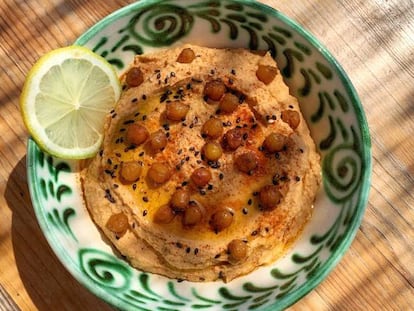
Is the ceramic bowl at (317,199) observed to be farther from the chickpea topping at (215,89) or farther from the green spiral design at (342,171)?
the chickpea topping at (215,89)

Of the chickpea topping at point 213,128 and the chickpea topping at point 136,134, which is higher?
the chickpea topping at point 136,134

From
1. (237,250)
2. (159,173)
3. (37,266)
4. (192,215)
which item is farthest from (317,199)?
(37,266)

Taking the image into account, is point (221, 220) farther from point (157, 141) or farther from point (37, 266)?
point (37, 266)

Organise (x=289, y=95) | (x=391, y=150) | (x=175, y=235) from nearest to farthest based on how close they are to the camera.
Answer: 1. (x=175, y=235)
2. (x=289, y=95)
3. (x=391, y=150)

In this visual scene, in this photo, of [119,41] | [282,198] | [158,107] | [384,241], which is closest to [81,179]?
[158,107]

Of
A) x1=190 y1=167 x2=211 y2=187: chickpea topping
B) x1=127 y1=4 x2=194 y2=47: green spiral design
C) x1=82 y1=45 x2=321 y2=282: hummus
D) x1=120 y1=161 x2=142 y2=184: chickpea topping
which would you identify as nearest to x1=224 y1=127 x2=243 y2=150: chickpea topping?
x1=82 y1=45 x2=321 y2=282: hummus

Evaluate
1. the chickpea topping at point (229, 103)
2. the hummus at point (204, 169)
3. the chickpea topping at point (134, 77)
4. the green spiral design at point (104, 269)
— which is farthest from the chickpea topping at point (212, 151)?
the green spiral design at point (104, 269)

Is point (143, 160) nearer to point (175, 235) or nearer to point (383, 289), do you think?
point (175, 235)
